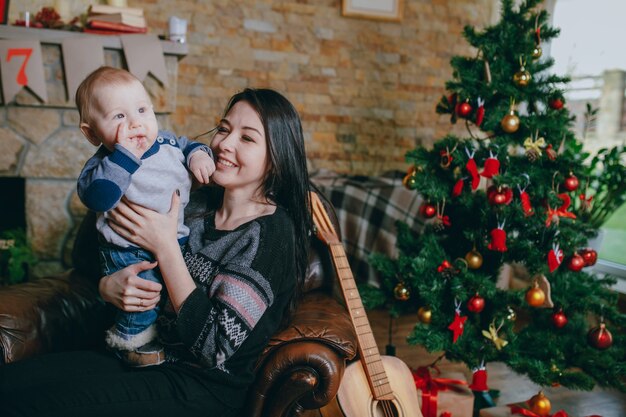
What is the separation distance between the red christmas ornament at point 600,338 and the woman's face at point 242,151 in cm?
152

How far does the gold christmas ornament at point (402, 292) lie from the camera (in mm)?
2477

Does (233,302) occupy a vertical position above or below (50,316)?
above

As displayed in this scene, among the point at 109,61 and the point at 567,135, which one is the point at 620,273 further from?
the point at 109,61

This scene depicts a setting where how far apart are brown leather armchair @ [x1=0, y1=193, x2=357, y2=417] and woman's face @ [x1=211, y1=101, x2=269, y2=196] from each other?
44cm

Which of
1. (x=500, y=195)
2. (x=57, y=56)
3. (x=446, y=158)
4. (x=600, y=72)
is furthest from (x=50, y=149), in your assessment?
(x=600, y=72)

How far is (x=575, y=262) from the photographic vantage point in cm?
233

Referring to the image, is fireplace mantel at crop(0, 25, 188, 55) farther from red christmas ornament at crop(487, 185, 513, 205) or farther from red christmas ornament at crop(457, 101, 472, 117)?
red christmas ornament at crop(487, 185, 513, 205)

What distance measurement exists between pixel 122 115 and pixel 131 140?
0.21 ft

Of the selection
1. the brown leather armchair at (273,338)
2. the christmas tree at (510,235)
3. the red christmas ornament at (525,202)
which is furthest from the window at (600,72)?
the brown leather armchair at (273,338)

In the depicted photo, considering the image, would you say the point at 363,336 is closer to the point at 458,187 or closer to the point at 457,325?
the point at 457,325

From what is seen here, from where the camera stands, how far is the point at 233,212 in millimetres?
1626

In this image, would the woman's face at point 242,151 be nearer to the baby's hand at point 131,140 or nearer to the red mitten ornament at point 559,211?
the baby's hand at point 131,140

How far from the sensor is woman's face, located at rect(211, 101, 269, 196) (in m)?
1.56

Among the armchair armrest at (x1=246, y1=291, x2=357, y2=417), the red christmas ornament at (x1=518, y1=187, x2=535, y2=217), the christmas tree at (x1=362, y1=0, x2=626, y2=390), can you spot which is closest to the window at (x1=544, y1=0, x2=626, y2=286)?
the christmas tree at (x1=362, y1=0, x2=626, y2=390)
